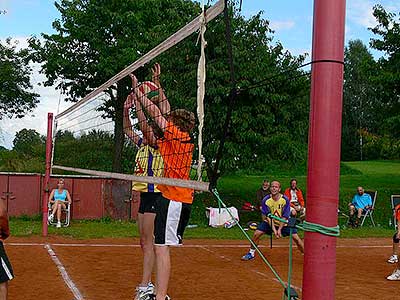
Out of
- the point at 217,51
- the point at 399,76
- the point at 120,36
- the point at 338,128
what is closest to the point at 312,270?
the point at 338,128

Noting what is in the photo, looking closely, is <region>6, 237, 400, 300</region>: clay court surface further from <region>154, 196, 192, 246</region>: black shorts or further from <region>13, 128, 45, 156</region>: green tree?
<region>13, 128, 45, 156</region>: green tree

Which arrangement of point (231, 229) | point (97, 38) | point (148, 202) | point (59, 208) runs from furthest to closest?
point (97, 38)
point (231, 229)
point (59, 208)
point (148, 202)

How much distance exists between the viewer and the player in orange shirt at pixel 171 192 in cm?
579

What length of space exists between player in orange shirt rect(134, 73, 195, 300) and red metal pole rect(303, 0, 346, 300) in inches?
107

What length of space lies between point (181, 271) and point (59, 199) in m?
7.99

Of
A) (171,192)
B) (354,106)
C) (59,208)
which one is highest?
(354,106)

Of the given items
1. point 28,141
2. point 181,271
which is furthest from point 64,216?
point 28,141

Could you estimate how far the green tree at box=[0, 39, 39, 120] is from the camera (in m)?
29.4

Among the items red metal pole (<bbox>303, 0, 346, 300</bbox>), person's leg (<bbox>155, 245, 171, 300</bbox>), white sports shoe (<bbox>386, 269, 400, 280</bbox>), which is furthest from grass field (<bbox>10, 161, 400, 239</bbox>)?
red metal pole (<bbox>303, 0, 346, 300</bbox>)

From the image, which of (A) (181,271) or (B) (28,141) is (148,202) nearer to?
(A) (181,271)

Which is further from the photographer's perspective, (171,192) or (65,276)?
(65,276)

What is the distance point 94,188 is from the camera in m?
18.2

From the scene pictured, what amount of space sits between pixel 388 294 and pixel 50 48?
22.5 meters

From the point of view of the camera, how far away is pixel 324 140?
3.06m
